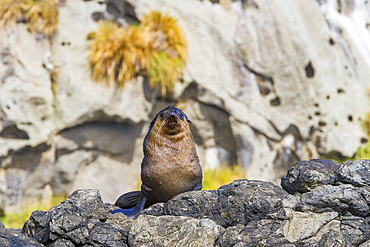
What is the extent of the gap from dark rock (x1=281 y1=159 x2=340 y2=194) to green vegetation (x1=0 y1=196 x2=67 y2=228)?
6.07 metres

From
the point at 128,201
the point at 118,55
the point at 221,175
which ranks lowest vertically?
the point at 221,175

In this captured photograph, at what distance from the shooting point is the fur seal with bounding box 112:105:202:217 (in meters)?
3.47

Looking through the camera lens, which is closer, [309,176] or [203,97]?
[309,176]

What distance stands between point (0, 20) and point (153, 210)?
6.78m

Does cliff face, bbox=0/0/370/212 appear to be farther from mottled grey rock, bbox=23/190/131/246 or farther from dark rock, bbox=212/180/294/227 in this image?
dark rock, bbox=212/180/294/227

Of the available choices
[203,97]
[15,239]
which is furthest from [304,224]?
[203,97]

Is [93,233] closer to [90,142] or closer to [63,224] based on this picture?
[63,224]

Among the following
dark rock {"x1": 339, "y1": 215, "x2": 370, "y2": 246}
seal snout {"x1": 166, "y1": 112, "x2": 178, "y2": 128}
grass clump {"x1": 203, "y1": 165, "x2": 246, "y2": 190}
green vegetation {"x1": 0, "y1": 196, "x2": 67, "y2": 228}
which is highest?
dark rock {"x1": 339, "y1": 215, "x2": 370, "y2": 246}

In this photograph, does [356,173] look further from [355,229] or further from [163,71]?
[163,71]

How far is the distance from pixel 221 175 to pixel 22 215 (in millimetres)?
3949

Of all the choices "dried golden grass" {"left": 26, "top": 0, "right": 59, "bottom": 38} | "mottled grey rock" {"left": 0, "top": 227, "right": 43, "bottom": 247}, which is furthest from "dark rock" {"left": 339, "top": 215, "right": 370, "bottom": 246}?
"dried golden grass" {"left": 26, "top": 0, "right": 59, "bottom": 38}

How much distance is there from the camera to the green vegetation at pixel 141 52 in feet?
28.9

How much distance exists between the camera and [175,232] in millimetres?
2684

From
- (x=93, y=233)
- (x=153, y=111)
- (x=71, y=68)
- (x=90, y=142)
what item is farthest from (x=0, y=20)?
(x=93, y=233)
